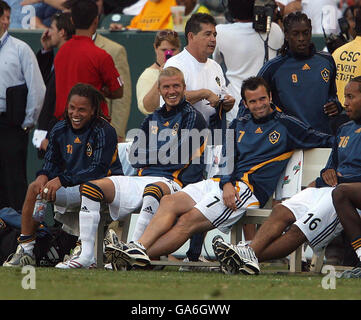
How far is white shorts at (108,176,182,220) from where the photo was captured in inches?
328

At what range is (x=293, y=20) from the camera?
852cm

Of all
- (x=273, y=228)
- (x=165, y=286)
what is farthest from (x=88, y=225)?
(x=165, y=286)

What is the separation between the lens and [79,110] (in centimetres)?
860

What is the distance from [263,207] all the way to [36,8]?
552 cm

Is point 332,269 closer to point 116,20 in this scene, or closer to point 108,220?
point 108,220

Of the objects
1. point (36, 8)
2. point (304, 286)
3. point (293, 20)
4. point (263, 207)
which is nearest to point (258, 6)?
point (293, 20)

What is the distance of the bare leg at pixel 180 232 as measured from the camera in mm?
7910

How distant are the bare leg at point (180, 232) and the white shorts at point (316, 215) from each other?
673 millimetres

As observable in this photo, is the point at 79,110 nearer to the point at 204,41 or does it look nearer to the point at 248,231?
the point at 204,41

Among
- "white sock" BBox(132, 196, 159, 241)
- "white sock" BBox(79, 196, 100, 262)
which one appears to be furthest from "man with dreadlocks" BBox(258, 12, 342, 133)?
"white sock" BBox(79, 196, 100, 262)

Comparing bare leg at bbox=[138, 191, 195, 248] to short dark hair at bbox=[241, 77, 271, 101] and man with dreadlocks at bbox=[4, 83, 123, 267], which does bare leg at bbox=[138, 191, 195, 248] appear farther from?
short dark hair at bbox=[241, 77, 271, 101]

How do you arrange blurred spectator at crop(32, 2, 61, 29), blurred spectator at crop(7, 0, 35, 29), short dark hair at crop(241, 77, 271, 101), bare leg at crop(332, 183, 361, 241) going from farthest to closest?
blurred spectator at crop(32, 2, 61, 29)
blurred spectator at crop(7, 0, 35, 29)
short dark hair at crop(241, 77, 271, 101)
bare leg at crop(332, 183, 361, 241)

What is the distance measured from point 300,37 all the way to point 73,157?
2.14 meters

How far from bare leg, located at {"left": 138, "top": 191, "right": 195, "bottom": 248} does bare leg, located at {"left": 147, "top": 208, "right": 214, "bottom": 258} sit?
1.9 inches
